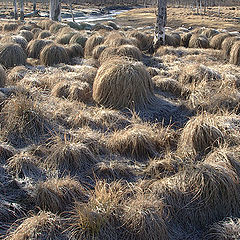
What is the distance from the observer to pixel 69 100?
19.7ft

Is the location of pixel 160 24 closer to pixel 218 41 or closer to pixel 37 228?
pixel 218 41

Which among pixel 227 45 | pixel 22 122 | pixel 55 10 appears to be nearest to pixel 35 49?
pixel 22 122

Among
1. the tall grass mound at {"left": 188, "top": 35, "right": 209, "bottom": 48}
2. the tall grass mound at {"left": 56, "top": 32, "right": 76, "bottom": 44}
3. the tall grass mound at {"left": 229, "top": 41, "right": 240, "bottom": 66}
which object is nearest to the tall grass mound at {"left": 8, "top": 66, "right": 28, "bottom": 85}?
the tall grass mound at {"left": 56, "top": 32, "right": 76, "bottom": 44}

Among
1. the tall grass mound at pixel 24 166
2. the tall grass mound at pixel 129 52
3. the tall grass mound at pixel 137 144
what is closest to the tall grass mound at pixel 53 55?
the tall grass mound at pixel 129 52

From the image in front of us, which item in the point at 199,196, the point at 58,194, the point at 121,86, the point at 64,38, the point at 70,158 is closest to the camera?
the point at 58,194

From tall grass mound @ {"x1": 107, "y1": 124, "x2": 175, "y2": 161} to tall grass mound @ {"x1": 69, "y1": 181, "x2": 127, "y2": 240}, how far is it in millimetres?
1243

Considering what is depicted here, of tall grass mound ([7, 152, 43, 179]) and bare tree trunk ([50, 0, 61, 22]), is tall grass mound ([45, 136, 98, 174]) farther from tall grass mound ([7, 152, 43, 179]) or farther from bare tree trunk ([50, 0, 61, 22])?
bare tree trunk ([50, 0, 61, 22])

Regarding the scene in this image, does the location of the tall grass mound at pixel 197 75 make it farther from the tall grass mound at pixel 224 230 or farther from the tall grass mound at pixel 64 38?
the tall grass mound at pixel 64 38

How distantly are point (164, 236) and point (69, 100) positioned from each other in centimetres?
367

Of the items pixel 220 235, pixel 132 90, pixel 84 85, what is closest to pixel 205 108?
pixel 132 90

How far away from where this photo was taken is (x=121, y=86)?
587 cm

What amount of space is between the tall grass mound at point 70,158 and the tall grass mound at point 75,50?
600cm

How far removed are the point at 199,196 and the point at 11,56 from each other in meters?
6.71

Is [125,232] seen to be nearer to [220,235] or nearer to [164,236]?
[164,236]
